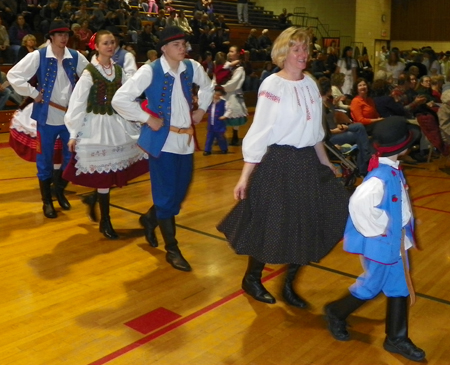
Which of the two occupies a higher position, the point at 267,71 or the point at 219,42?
the point at 219,42

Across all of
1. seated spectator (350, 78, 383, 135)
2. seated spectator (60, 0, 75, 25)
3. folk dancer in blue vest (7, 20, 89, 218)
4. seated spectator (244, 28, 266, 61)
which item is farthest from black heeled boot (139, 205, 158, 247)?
seated spectator (244, 28, 266, 61)

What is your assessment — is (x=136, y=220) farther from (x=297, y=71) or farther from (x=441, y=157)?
(x=441, y=157)

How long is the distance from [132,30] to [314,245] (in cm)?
1174

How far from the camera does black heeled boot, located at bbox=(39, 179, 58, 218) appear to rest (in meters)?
4.99

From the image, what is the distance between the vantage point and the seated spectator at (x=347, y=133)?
6.06 metres

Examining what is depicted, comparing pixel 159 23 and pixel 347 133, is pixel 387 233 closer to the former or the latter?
pixel 347 133

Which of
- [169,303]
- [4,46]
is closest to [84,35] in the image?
[4,46]

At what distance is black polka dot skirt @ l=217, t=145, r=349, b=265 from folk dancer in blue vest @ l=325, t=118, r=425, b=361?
252 mm

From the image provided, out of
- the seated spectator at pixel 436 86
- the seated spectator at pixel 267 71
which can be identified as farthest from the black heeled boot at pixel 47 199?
the seated spectator at pixel 436 86

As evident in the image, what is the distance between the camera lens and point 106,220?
452 cm

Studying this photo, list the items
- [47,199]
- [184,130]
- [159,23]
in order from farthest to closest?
[159,23]
[47,199]
[184,130]

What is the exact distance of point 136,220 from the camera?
4980 mm

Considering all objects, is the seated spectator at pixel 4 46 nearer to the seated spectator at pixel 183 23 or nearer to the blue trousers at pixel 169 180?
the seated spectator at pixel 183 23

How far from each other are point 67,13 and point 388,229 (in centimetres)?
1112
